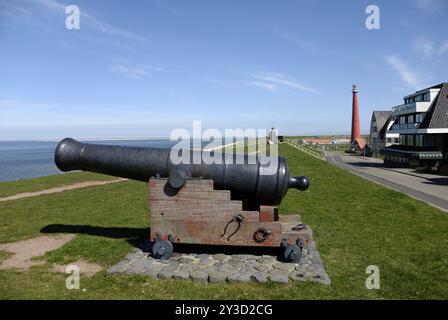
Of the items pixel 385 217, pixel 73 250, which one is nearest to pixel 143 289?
pixel 73 250

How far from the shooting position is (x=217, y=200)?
222 inches

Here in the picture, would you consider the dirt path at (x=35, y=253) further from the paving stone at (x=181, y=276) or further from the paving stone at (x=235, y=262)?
the paving stone at (x=235, y=262)

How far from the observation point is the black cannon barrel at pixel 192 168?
5836 mm

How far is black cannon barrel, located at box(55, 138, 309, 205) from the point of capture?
584 cm

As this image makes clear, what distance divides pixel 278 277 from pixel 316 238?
259cm

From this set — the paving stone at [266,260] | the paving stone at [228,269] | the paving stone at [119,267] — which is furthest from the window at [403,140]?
the paving stone at [119,267]

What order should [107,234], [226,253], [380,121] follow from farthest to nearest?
[380,121] < [107,234] < [226,253]

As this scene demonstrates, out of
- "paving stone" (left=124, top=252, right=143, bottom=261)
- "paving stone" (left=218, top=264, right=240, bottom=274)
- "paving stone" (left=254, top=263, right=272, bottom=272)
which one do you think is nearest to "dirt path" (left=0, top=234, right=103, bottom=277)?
"paving stone" (left=124, top=252, right=143, bottom=261)

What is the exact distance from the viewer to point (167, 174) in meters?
6.04

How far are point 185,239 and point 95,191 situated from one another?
35.2 ft

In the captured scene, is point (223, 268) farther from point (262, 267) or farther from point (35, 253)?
point (35, 253)

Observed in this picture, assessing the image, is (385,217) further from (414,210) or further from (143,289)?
(143,289)

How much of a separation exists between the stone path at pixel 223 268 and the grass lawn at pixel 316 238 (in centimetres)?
16

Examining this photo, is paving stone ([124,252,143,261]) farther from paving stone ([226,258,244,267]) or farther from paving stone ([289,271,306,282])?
paving stone ([289,271,306,282])
